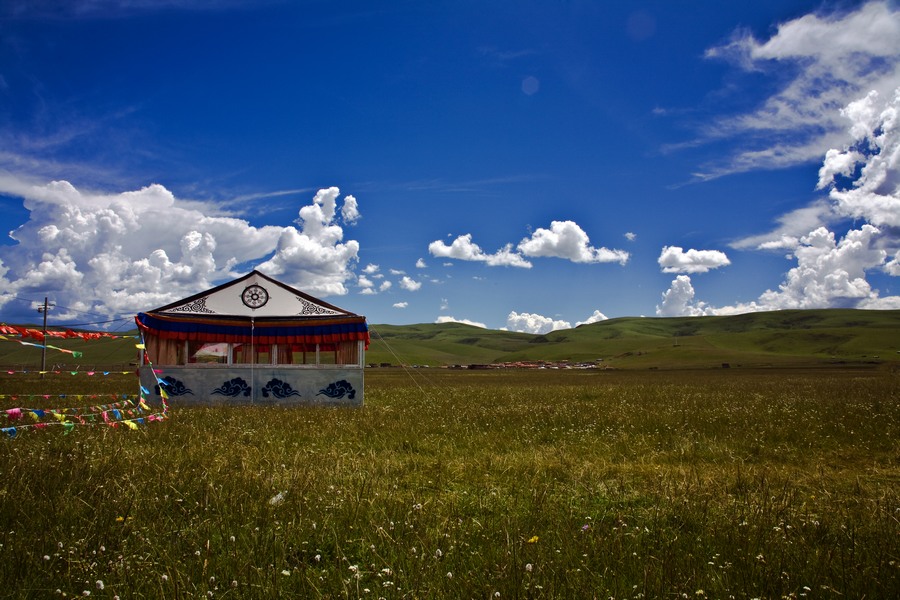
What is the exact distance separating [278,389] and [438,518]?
1668 cm

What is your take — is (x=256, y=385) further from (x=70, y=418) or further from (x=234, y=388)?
(x=70, y=418)

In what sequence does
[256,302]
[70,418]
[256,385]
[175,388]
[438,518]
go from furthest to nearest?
[256,302] → [256,385] → [175,388] → [70,418] → [438,518]

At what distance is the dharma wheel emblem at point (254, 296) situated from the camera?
21859 mm

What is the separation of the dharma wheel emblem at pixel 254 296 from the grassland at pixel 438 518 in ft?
34.3

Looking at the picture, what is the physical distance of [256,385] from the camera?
2106cm

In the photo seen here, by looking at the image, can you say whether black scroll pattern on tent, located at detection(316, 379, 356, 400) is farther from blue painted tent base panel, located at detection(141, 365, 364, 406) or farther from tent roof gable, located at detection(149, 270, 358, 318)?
tent roof gable, located at detection(149, 270, 358, 318)

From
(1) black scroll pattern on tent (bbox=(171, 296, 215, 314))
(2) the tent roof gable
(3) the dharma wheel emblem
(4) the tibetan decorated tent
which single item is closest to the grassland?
(4) the tibetan decorated tent

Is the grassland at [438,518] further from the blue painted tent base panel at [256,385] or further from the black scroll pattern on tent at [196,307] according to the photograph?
the black scroll pattern on tent at [196,307]

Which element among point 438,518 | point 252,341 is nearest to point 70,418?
point 252,341

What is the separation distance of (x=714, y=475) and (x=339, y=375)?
15.7 meters

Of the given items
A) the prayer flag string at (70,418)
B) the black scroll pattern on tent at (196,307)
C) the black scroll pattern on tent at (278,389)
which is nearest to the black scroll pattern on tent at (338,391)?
the black scroll pattern on tent at (278,389)

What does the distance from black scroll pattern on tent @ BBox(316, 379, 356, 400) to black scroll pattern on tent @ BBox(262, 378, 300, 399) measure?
110cm

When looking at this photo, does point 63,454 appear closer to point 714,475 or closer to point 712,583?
point 712,583

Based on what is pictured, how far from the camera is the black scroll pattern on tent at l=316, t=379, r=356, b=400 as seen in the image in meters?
21.4
